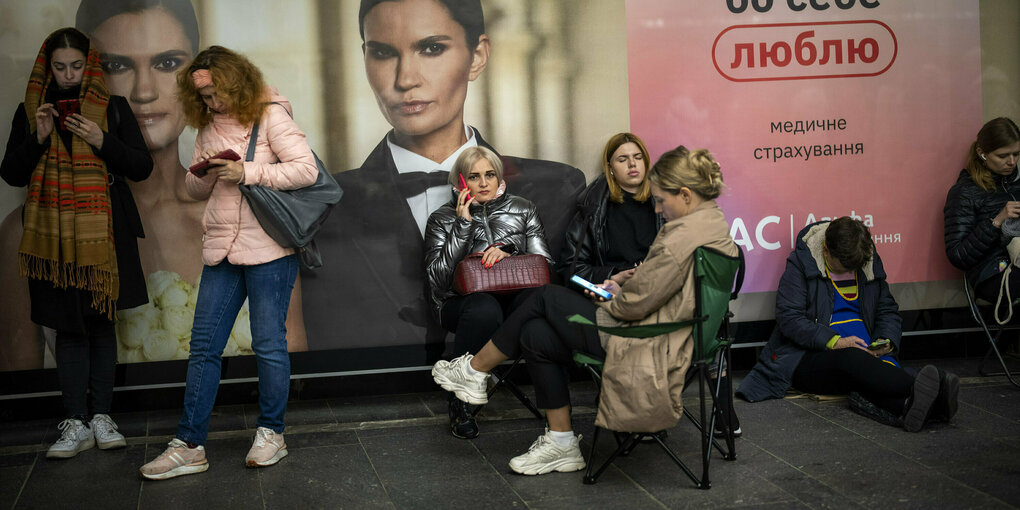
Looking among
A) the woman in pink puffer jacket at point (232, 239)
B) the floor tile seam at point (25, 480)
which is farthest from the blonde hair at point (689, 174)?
the floor tile seam at point (25, 480)

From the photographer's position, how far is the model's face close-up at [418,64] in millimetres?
5473

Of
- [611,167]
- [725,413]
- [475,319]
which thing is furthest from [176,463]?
[611,167]

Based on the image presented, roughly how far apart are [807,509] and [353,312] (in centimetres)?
296

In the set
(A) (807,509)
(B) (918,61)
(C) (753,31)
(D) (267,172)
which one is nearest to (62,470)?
(D) (267,172)

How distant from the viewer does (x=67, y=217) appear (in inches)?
180

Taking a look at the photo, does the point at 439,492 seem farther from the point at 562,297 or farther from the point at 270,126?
the point at 270,126

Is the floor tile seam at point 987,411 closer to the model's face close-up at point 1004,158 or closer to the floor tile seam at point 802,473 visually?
the floor tile seam at point 802,473

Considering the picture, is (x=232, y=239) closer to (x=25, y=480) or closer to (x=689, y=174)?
(x=25, y=480)

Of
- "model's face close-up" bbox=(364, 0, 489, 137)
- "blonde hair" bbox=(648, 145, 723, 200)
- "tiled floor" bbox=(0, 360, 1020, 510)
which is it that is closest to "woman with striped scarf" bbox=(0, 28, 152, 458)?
"tiled floor" bbox=(0, 360, 1020, 510)

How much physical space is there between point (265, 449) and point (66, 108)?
75.6 inches

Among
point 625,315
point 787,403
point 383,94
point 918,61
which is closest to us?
point 625,315

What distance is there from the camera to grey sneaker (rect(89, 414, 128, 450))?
4574mm

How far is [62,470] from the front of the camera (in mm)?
4285

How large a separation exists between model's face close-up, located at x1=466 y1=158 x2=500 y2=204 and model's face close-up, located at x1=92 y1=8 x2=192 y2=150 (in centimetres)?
163
